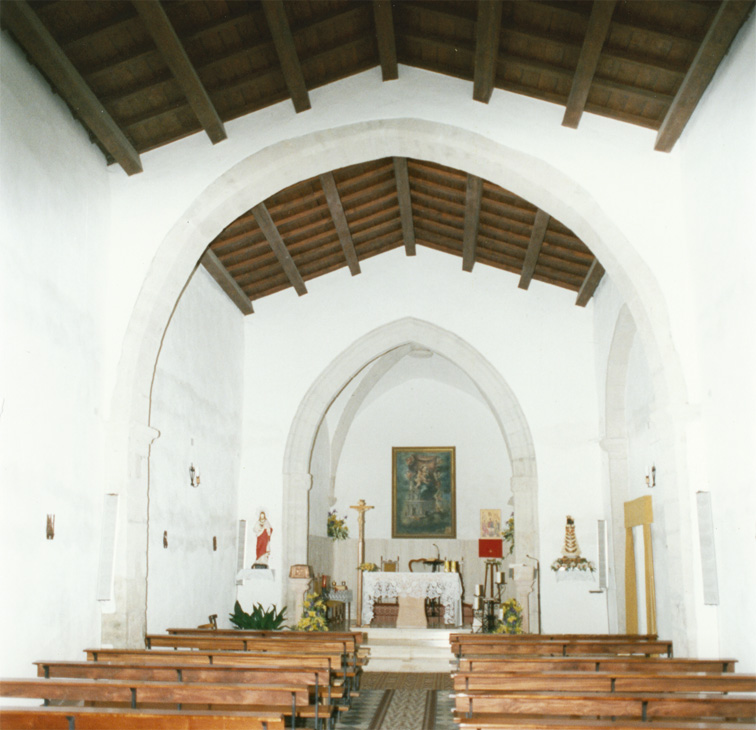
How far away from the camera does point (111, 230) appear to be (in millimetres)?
7590

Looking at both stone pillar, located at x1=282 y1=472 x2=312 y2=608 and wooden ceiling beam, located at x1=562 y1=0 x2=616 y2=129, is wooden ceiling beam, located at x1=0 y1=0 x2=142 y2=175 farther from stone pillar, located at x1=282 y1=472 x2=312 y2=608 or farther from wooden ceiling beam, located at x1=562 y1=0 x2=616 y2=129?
stone pillar, located at x1=282 y1=472 x2=312 y2=608

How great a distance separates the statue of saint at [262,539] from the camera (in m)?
11.1

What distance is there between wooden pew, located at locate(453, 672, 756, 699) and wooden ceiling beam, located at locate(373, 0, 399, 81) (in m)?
5.10

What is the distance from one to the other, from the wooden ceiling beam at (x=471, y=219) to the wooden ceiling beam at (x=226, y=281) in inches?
124

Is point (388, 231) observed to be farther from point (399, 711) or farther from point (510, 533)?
point (399, 711)

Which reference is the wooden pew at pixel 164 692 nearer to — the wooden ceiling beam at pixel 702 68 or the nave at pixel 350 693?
the nave at pixel 350 693

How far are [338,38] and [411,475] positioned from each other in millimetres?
9965

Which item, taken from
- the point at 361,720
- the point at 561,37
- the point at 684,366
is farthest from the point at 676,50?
the point at 361,720

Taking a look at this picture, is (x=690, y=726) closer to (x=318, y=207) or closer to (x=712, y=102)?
(x=712, y=102)

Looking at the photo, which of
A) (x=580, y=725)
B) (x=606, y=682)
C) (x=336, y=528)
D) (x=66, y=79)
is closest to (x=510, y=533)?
(x=336, y=528)

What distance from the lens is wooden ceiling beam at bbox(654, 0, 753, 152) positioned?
5531 millimetres

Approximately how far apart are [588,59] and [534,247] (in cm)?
399

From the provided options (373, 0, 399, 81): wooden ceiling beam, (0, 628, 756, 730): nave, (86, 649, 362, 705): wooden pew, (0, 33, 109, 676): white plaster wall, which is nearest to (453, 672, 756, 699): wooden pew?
(0, 628, 756, 730): nave

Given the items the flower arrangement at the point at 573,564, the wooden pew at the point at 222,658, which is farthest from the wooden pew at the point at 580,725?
the flower arrangement at the point at 573,564
